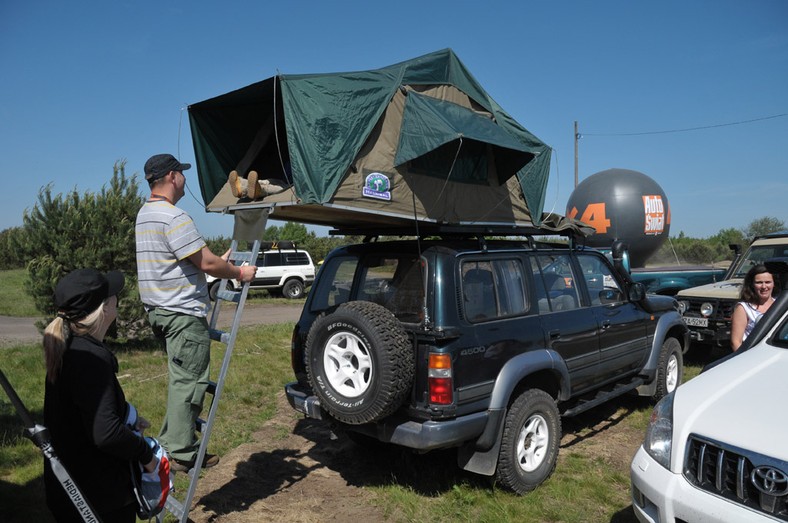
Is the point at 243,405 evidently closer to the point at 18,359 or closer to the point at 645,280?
the point at 18,359

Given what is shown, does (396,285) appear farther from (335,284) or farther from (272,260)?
(272,260)

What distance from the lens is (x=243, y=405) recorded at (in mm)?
6227

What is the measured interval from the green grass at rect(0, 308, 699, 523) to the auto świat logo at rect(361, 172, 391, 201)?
2242 millimetres

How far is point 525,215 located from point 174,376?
342cm

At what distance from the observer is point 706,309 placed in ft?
25.9

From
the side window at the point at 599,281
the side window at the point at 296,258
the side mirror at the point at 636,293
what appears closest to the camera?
the side window at the point at 599,281

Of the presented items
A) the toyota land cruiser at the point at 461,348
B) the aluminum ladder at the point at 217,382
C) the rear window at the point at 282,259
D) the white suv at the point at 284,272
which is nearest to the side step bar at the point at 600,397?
the toyota land cruiser at the point at 461,348

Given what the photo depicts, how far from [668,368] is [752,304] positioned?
153cm

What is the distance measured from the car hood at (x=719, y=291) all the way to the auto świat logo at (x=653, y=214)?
4975 millimetres

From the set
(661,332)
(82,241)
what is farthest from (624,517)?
(82,241)

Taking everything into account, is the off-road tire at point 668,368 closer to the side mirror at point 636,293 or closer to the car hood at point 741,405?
the side mirror at point 636,293

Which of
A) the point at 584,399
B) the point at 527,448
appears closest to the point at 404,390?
the point at 527,448

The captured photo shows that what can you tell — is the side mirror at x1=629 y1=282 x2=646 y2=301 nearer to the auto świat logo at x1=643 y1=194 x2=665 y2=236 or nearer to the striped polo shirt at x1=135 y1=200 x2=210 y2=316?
the striped polo shirt at x1=135 y1=200 x2=210 y2=316

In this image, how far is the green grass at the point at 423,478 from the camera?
384cm
